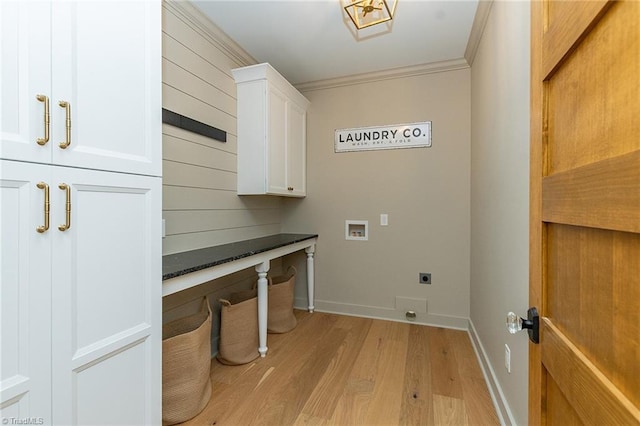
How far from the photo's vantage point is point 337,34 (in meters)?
2.35

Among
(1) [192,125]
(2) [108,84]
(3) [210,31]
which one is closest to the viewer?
(2) [108,84]

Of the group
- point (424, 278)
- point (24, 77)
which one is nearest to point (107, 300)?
point (24, 77)

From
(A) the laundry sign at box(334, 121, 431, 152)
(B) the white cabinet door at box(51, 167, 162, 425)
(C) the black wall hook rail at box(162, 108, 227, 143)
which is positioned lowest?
(B) the white cabinet door at box(51, 167, 162, 425)

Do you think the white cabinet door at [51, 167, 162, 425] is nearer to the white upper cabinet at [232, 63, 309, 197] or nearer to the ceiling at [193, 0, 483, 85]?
the white upper cabinet at [232, 63, 309, 197]

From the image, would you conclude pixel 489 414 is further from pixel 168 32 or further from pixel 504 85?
pixel 168 32

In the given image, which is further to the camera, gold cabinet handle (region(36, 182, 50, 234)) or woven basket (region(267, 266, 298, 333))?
woven basket (region(267, 266, 298, 333))

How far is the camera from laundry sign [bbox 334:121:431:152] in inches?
113

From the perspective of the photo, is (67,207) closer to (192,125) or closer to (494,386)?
(192,125)

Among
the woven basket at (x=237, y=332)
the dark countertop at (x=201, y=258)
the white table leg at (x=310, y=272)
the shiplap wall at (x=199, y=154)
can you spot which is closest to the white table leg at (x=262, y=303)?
the woven basket at (x=237, y=332)

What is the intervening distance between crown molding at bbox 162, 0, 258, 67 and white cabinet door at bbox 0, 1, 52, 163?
1312 millimetres

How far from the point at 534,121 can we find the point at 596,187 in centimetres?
37

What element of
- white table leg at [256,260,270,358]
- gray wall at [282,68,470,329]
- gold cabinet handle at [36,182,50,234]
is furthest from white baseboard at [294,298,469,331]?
gold cabinet handle at [36,182,50,234]

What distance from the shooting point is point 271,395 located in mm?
1792

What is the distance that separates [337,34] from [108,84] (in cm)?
184
